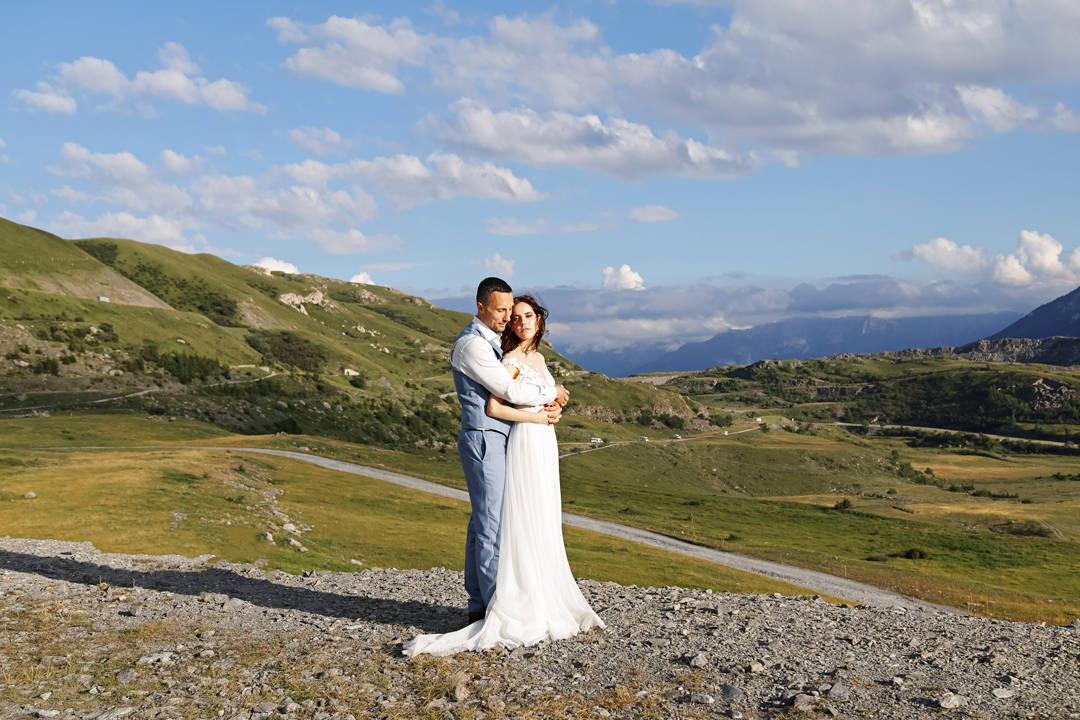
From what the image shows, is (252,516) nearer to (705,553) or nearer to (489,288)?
(489,288)

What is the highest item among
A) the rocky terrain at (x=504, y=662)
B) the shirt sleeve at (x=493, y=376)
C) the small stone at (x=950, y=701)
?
the shirt sleeve at (x=493, y=376)

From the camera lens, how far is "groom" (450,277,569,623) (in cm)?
1361

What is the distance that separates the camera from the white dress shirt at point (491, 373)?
13383mm

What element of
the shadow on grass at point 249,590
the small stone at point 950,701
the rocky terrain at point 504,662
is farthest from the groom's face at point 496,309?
the small stone at point 950,701

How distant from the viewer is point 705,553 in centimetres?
6844

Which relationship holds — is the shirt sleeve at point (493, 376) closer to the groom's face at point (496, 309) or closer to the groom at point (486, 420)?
the groom at point (486, 420)

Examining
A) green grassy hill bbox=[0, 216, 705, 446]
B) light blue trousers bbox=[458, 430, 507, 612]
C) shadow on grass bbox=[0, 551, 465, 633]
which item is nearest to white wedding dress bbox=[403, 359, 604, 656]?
light blue trousers bbox=[458, 430, 507, 612]

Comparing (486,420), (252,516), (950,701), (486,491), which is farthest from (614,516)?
(950,701)

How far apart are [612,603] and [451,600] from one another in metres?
4.11

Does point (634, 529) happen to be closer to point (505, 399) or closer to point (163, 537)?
point (163, 537)

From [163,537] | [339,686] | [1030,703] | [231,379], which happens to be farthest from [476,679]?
[231,379]

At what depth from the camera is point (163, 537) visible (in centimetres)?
3031

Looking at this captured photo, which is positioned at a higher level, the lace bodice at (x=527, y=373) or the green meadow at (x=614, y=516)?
the lace bodice at (x=527, y=373)

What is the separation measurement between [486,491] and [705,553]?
58770 mm
